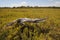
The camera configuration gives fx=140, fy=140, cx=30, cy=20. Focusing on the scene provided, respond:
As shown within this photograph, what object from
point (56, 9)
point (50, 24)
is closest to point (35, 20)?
point (50, 24)

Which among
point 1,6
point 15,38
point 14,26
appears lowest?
point 15,38

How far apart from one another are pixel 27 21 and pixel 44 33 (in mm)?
336

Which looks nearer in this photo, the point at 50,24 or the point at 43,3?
the point at 50,24

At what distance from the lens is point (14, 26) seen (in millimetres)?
2289

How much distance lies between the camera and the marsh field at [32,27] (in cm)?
219

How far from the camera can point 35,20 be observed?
2273 millimetres

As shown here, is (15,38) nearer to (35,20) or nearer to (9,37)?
(9,37)

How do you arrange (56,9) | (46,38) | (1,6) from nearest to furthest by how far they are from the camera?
1. (46,38)
2. (56,9)
3. (1,6)

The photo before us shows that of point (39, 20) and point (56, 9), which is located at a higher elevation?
point (56, 9)

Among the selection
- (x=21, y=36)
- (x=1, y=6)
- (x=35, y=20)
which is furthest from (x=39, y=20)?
(x=1, y=6)

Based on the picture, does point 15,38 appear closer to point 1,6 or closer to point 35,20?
point 35,20

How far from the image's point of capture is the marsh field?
7.18 feet

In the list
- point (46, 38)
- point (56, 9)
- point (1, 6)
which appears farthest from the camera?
point (1, 6)

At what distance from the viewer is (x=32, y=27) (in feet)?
7.44
